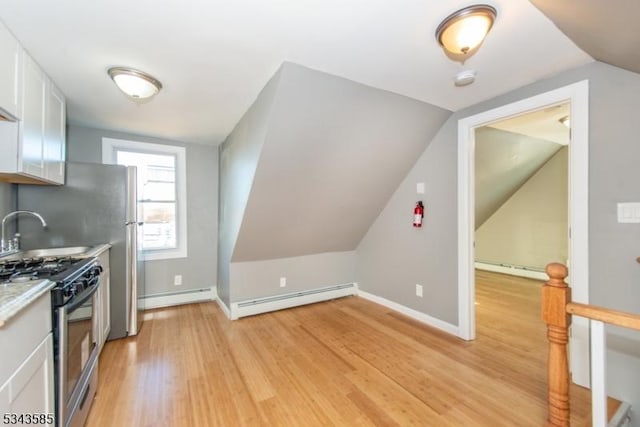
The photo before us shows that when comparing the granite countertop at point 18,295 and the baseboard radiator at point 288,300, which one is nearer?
the granite countertop at point 18,295

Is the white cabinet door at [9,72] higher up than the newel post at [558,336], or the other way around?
the white cabinet door at [9,72]

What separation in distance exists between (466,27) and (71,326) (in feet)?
8.62

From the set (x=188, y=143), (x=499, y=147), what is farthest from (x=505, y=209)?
(x=188, y=143)

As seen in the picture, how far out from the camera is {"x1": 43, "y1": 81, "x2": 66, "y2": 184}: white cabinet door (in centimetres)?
206

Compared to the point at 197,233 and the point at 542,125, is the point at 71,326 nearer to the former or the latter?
the point at 197,233

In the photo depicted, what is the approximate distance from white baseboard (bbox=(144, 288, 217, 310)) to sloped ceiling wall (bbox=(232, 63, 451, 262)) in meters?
1.00

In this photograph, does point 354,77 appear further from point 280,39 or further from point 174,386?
point 174,386

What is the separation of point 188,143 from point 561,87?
402cm

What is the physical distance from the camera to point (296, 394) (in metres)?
1.88

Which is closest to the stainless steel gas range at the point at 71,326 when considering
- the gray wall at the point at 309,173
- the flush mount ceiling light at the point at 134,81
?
the flush mount ceiling light at the point at 134,81

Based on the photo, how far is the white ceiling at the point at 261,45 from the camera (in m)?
1.40

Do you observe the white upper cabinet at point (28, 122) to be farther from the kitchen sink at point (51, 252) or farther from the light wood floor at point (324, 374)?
the light wood floor at point (324, 374)

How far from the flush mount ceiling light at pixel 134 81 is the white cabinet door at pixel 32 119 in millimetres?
434

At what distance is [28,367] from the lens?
107 centimetres
